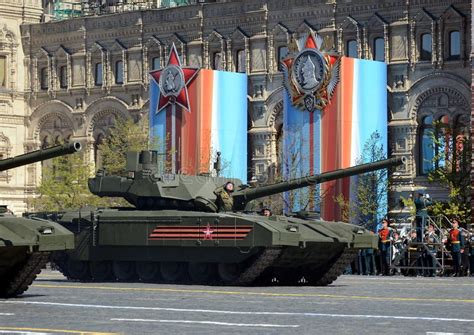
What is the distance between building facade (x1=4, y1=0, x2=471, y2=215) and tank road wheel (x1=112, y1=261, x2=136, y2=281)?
25.9 m

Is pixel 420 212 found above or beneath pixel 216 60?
beneath

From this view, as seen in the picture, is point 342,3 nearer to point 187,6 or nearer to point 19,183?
point 187,6

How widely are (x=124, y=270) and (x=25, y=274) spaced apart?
8244mm

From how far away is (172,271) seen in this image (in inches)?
1522

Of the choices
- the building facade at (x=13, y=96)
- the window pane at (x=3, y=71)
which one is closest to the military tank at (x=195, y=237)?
the building facade at (x=13, y=96)

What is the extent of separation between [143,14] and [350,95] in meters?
14.5

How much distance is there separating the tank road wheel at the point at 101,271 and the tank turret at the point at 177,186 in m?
1.69

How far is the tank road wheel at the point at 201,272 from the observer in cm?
3800

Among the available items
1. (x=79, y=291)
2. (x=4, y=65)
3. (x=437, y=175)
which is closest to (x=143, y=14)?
(x=4, y=65)

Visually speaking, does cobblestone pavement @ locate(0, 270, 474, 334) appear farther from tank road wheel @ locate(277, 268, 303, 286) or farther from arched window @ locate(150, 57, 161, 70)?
arched window @ locate(150, 57, 161, 70)

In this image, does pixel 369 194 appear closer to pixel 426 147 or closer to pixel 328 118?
pixel 426 147

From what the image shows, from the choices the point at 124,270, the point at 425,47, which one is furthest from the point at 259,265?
the point at 425,47

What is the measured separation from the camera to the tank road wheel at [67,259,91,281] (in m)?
40.2

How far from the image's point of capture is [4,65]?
80000mm
